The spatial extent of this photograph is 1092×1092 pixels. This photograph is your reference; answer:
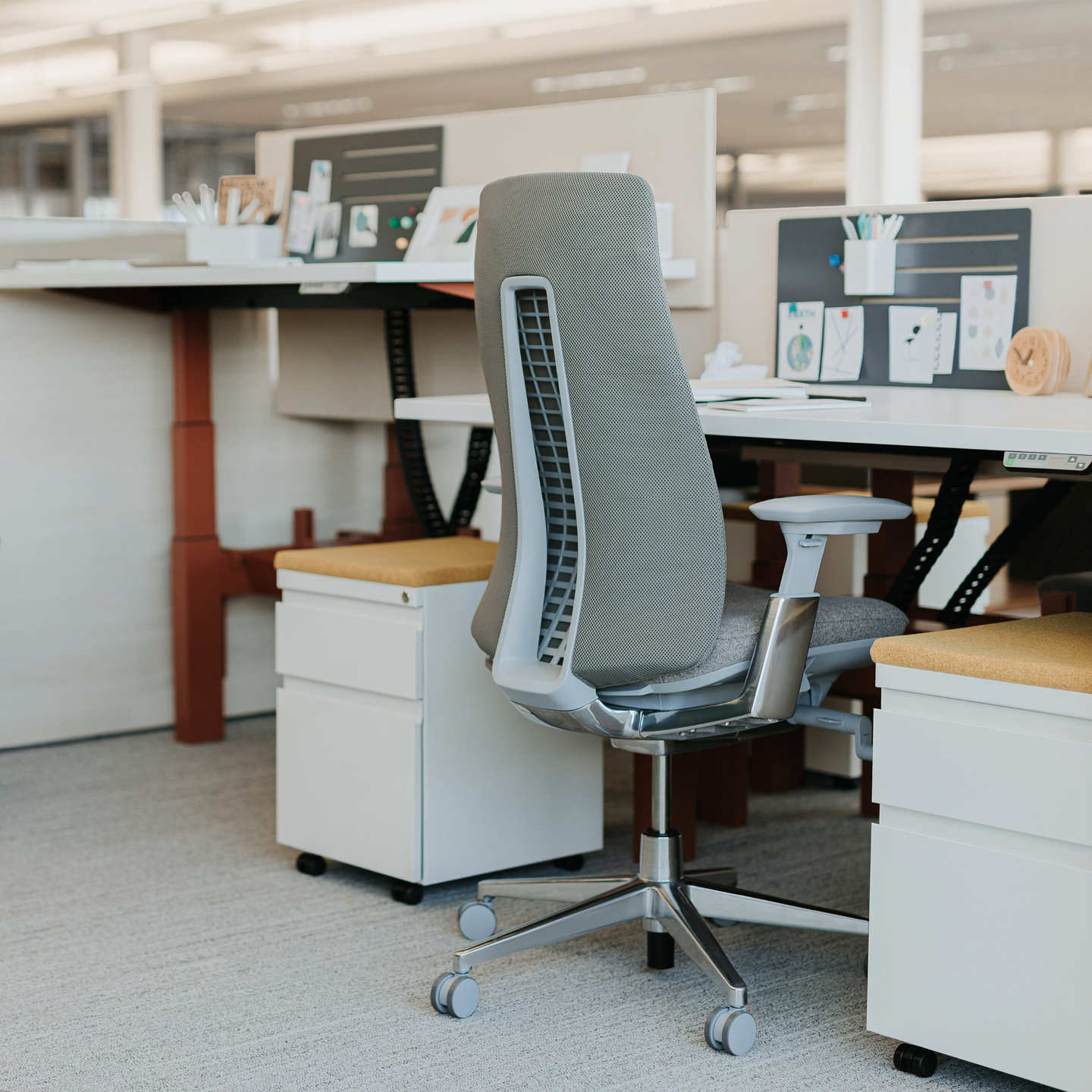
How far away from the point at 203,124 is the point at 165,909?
11161mm

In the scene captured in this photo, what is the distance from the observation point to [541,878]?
80.3 inches

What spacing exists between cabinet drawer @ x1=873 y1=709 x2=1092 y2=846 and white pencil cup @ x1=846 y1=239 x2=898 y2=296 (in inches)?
42.9

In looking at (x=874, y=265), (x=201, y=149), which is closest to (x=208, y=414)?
(x=874, y=265)

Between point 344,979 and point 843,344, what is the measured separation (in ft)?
4.43

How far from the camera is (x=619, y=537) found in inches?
65.4

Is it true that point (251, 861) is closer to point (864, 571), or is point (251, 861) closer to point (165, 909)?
point (165, 909)

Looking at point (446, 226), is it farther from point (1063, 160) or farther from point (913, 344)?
point (1063, 160)

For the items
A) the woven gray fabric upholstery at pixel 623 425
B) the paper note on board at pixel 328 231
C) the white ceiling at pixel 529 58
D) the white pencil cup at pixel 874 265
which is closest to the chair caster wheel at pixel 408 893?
the woven gray fabric upholstery at pixel 623 425

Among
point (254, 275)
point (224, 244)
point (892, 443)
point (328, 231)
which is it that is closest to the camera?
point (892, 443)

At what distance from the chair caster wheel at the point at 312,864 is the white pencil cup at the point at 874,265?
4.25ft

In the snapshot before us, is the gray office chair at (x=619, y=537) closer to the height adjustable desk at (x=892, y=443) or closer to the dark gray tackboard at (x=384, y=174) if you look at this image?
the height adjustable desk at (x=892, y=443)

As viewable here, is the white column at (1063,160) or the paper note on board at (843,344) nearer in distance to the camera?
the paper note on board at (843,344)

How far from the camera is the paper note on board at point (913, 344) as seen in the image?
2477mm

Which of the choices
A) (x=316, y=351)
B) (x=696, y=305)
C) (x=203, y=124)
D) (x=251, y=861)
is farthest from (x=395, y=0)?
(x=251, y=861)
